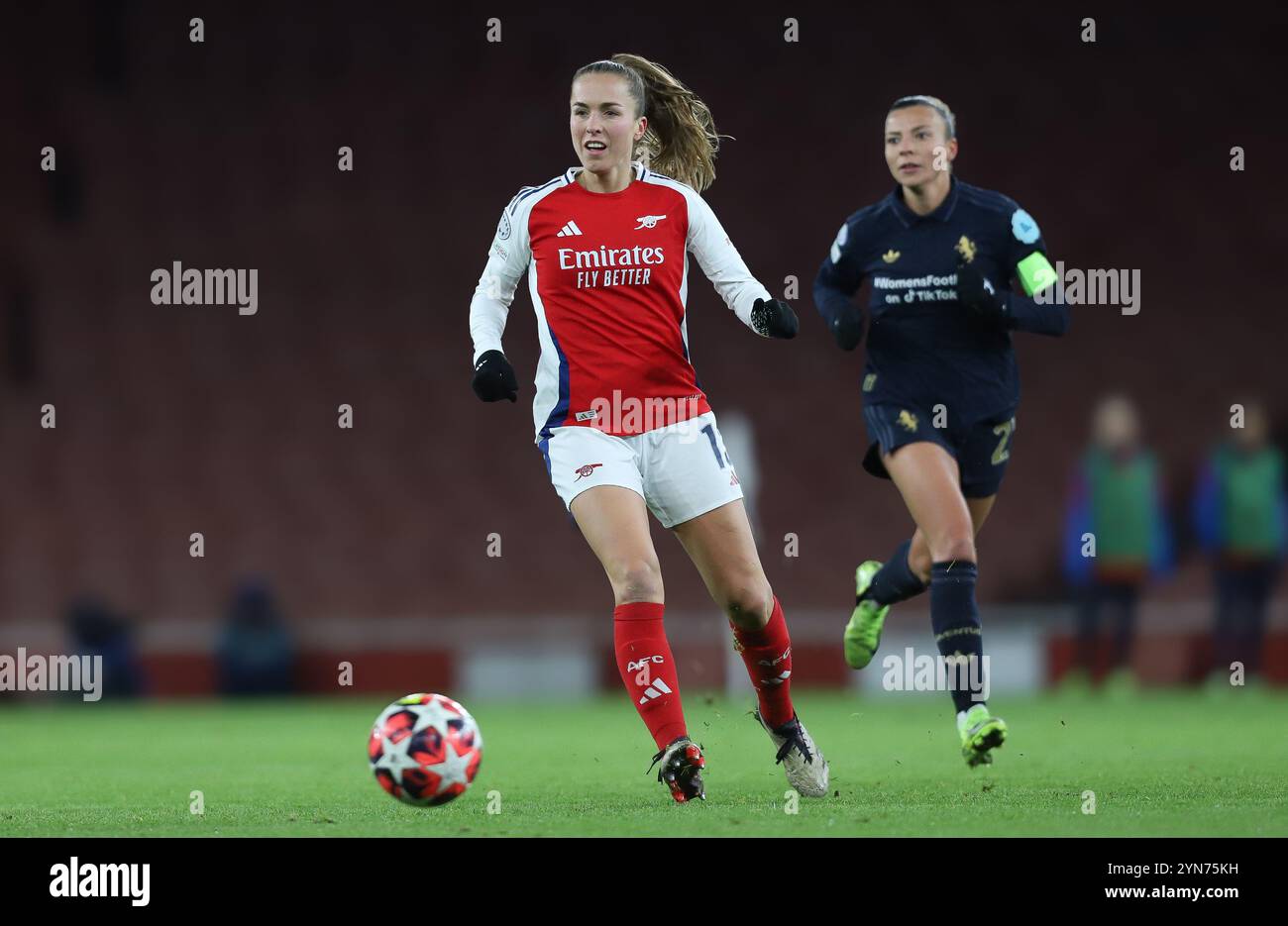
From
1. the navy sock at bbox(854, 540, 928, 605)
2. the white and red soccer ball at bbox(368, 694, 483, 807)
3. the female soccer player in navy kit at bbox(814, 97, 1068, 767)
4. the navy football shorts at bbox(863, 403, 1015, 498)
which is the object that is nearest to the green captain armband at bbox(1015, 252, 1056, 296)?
the female soccer player in navy kit at bbox(814, 97, 1068, 767)

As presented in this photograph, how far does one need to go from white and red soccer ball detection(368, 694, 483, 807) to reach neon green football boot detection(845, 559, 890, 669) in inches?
103

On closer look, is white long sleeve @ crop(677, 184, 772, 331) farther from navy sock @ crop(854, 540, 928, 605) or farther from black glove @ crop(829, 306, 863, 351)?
navy sock @ crop(854, 540, 928, 605)

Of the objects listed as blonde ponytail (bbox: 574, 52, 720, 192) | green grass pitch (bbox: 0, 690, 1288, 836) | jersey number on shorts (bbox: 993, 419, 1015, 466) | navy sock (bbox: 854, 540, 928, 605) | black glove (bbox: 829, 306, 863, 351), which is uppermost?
blonde ponytail (bbox: 574, 52, 720, 192)

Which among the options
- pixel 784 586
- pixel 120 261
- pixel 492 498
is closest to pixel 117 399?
pixel 120 261

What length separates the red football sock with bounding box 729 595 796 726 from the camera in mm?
6039

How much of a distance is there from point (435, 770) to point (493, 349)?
54.2 inches

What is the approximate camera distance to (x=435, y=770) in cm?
529

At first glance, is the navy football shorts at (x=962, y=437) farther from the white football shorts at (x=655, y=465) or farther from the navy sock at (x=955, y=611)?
the white football shorts at (x=655, y=465)

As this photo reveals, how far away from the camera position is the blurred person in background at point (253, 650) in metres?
14.8

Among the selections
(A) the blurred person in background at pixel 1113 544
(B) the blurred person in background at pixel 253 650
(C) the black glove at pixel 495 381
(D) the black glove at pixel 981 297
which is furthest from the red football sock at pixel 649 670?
(B) the blurred person in background at pixel 253 650

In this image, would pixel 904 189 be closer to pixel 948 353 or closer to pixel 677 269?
pixel 948 353

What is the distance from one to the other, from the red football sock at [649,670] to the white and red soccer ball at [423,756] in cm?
57

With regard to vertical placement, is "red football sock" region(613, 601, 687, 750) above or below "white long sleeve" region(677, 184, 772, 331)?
below

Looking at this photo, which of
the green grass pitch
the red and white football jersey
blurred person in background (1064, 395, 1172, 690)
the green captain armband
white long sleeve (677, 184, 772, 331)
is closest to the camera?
the green grass pitch
